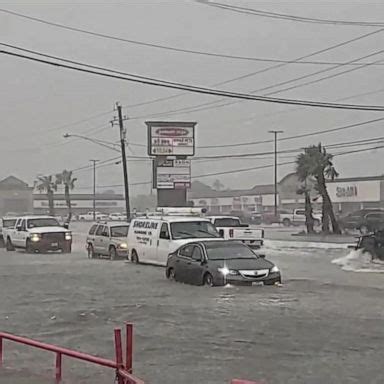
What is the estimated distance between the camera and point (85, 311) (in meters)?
18.6

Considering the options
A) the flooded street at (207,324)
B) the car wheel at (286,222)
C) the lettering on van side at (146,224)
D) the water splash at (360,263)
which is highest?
the lettering on van side at (146,224)

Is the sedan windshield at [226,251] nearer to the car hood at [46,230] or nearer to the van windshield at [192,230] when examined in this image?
the van windshield at [192,230]

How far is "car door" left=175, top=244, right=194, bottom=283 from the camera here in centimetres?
2420

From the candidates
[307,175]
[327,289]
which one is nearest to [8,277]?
[327,289]

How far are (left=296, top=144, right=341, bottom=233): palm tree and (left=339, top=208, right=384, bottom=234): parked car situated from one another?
2.09 m

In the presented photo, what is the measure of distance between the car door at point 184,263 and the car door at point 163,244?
539 cm

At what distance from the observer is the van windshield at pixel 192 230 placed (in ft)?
101

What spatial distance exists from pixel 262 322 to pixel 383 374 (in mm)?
5347

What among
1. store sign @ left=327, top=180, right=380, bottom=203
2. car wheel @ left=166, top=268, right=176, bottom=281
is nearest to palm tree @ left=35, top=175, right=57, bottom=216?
store sign @ left=327, top=180, right=380, bottom=203

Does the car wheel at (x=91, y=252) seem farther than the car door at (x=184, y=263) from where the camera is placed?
Yes

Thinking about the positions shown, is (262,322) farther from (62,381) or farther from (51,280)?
(51,280)

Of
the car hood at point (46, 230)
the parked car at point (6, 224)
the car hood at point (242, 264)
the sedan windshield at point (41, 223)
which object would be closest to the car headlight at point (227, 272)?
the car hood at point (242, 264)

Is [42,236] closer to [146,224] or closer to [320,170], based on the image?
[146,224]

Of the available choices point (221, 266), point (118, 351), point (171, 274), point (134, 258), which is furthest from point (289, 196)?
point (118, 351)
